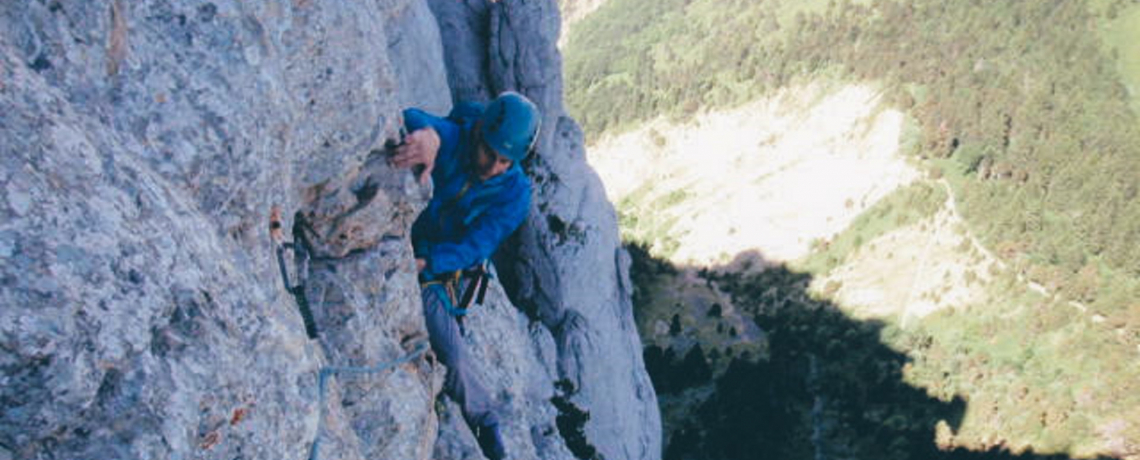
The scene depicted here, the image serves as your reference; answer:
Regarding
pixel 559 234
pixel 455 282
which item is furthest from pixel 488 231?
pixel 559 234

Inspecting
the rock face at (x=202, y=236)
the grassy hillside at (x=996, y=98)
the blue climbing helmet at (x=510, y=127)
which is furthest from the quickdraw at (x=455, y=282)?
the grassy hillside at (x=996, y=98)

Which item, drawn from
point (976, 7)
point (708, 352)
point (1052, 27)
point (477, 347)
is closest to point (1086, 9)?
point (1052, 27)

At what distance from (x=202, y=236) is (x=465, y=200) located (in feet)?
14.6

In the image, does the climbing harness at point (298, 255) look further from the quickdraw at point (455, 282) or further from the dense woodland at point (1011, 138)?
the dense woodland at point (1011, 138)

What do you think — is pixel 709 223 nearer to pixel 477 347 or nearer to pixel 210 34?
pixel 477 347

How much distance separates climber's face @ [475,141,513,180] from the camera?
358 inches

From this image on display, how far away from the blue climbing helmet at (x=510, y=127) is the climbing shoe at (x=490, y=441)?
15.3ft

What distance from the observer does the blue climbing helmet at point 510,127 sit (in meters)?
8.94

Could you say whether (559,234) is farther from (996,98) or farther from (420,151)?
(996,98)

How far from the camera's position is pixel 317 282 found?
7973 mm

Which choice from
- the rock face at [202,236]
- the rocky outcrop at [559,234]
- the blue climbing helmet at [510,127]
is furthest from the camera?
the rocky outcrop at [559,234]

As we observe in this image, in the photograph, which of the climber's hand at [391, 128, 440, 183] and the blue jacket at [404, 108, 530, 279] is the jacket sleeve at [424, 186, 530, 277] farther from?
the climber's hand at [391, 128, 440, 183]

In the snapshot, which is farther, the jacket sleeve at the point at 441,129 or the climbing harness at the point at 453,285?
the climbing harness at the point at 453,285

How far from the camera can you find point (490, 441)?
1172 centimetres
